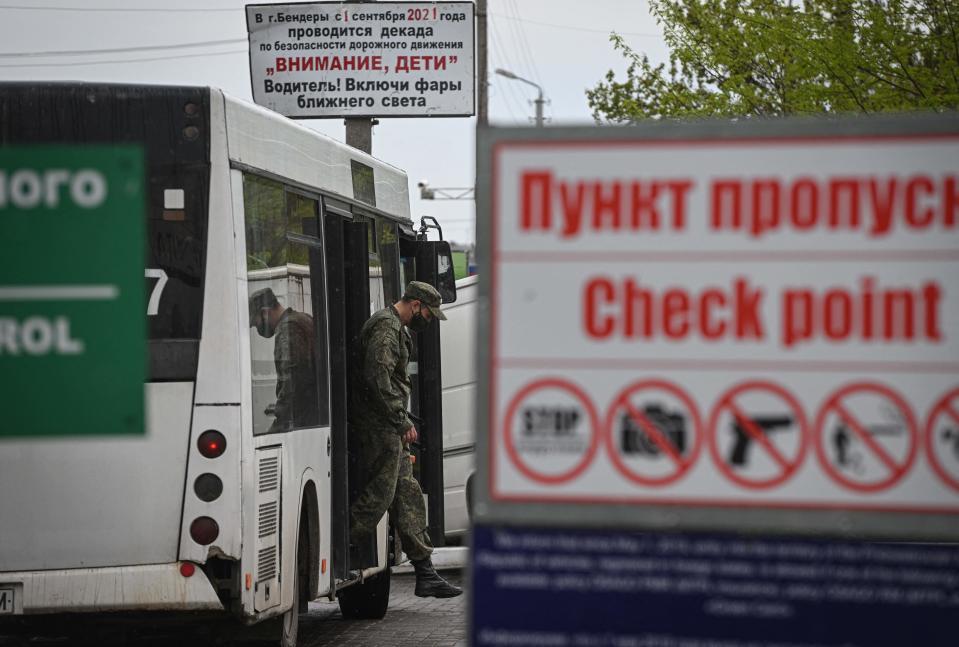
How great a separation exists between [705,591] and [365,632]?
7.39 meters

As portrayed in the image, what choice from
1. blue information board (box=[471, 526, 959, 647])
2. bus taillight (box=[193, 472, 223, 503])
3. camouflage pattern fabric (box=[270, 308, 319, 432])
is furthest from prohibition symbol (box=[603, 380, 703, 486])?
camouflage pattern fabric (box=[270, 308, 319, 432])

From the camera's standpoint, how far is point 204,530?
7.82 meters

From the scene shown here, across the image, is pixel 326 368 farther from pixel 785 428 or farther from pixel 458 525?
pixel 785 428

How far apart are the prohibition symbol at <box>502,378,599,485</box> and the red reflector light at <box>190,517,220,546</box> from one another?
166 inches

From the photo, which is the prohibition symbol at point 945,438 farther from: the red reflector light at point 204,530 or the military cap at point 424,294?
the military cap at point 424,294

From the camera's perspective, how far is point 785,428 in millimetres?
3760

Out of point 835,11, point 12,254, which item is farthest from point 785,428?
point 835,11

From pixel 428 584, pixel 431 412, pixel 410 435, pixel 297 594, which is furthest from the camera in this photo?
pixel 431 412

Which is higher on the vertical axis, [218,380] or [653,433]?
[653,433]

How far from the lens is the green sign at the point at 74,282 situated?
13.1ft

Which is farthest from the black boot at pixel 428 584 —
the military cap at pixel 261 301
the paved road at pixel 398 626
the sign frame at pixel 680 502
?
A: the sign frame at pixel 680 502

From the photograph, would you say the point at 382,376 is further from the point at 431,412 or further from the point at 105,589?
the point at 105,589

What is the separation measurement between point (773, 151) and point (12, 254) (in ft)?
5.76

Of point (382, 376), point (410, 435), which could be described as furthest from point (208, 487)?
point (410, 435)
